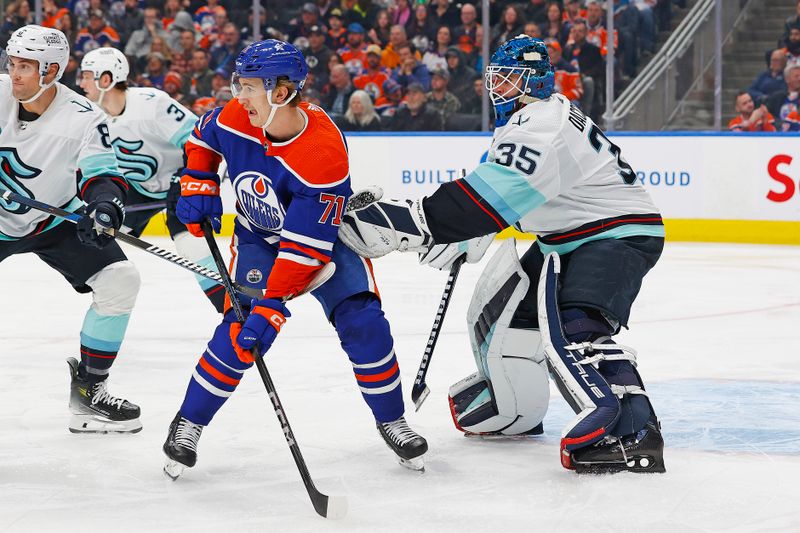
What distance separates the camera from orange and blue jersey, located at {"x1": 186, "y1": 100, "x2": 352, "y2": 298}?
256 cm

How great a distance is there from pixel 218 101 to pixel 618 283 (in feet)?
19.0

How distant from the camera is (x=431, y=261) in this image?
2996mm

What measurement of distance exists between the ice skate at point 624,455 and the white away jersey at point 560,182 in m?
0.47

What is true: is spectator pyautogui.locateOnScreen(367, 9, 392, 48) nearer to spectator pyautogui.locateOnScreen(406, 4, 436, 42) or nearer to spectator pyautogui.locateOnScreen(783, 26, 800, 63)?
spectator pyautogui.locateOnScreen(406, 4, 436, 42)

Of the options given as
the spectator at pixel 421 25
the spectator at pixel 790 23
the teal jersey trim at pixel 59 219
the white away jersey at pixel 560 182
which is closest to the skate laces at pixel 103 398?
the teal jersey trim at pixel 59 219

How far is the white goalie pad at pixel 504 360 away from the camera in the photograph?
294 centimetres

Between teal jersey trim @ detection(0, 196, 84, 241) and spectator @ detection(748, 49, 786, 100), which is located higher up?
teal jersey trim @ detection(0, 196, 84, 241)

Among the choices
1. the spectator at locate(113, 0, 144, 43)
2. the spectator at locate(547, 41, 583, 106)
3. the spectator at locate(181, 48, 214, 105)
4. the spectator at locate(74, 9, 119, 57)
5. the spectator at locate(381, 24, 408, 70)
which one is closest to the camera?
the spectator at locate(547, 41, 583, 106)

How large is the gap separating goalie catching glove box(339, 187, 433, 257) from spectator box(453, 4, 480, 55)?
5282 mm

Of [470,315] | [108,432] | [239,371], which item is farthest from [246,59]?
[108,432]

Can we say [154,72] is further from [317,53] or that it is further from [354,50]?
[354,50]

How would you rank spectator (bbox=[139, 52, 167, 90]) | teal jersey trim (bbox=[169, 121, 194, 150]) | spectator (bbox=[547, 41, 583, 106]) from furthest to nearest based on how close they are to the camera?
spectator (bbox=[139, 52, 167, 90]) < spectator (bbox=[547, 41, 583, 106]) < teal jersey trim (bbox=[169, 121, 194, 150])

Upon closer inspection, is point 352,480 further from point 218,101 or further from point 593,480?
point 218,101

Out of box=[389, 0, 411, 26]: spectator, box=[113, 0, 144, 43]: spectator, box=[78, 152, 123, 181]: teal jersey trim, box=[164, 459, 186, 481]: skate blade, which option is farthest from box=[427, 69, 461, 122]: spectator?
box=[164, 459, 186, 481]: skate blade
